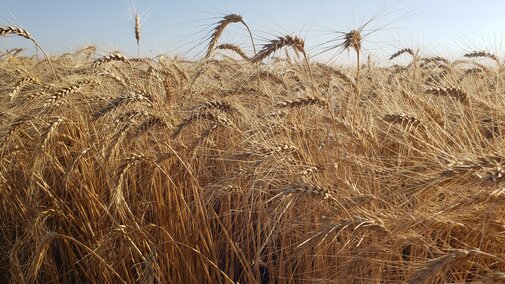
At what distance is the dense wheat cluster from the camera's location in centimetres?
148

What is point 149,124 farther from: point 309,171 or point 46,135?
point 309,171

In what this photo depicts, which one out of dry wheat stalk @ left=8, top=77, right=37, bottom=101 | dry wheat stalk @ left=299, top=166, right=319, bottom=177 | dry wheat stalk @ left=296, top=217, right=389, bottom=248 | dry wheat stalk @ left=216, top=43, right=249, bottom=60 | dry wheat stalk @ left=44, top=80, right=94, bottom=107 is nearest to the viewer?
dry wheat stalk @ left=296, top=217, right=389, bottom=248

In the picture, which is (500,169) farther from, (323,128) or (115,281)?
(115,281)

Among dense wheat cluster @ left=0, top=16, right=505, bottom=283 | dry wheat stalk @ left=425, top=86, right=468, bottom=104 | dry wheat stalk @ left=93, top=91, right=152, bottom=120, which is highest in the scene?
dry wheat stalk @ left=425, top=86, right=468, bottom=104

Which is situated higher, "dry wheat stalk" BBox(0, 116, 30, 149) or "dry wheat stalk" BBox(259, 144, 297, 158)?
"dry wheat stalk" BBox(259, 144, 297, 158)

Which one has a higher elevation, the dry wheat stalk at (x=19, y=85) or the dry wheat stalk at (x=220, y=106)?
the dry wheat stalk at (x=220, y=106)

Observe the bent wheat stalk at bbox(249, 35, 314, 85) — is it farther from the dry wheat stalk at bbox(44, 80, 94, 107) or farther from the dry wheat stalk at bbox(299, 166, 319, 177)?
the dry wheat stalk at bbox(44, 80, 94, 107)

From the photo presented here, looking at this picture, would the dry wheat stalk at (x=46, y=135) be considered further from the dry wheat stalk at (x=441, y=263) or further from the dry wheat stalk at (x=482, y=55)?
the dry wheat stalk at (x=482, y=55)

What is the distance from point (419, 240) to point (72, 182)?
1.83 meters

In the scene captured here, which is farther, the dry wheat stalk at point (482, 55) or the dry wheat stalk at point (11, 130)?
the dry wheat stalk at point (482, 55)

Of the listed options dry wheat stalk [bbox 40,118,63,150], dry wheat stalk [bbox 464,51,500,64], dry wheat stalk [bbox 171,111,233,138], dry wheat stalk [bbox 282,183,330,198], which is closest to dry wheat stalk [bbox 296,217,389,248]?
dry wheat stalk [bbox 282,183,330,198]

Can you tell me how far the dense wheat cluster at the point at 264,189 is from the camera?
1.48 meters

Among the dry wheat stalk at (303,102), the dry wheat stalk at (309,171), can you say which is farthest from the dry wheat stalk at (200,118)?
the dry wheat stalk at (309,171)

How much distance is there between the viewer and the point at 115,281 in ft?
7.47
